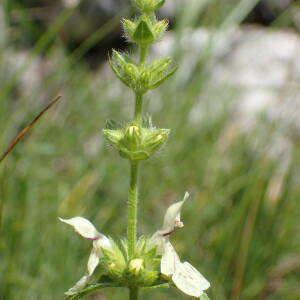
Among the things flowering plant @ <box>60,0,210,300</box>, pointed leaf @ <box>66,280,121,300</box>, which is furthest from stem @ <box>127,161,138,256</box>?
pointed leaf @ <box>66,280,121,300</box>

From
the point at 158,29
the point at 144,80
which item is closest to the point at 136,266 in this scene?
the point at 144,80

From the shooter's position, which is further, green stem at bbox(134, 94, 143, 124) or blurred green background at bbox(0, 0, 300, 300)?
blurred green background at bbox(0, 0, 300, 300)

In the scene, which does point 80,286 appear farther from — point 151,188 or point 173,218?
point 151,188

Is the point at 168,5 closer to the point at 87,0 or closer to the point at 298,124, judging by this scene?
the point at 87,0

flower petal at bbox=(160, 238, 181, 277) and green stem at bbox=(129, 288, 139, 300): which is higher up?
flower petal at bbox=(160, 238, 181, 277)

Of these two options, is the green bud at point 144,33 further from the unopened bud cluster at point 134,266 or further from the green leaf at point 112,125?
the unopened bud cluster at point 134,266

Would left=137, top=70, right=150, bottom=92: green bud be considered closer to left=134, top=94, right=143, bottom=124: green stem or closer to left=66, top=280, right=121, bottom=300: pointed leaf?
left=134, top=94, right=143, bottom=124: green stem

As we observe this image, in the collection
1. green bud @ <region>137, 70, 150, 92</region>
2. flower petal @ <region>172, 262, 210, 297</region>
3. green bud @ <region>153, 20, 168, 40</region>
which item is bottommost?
flower petal @ <region>172, 262, 210, 297</region>

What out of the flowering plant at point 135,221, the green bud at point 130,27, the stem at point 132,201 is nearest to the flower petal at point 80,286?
the flowering plant at point 135,221
